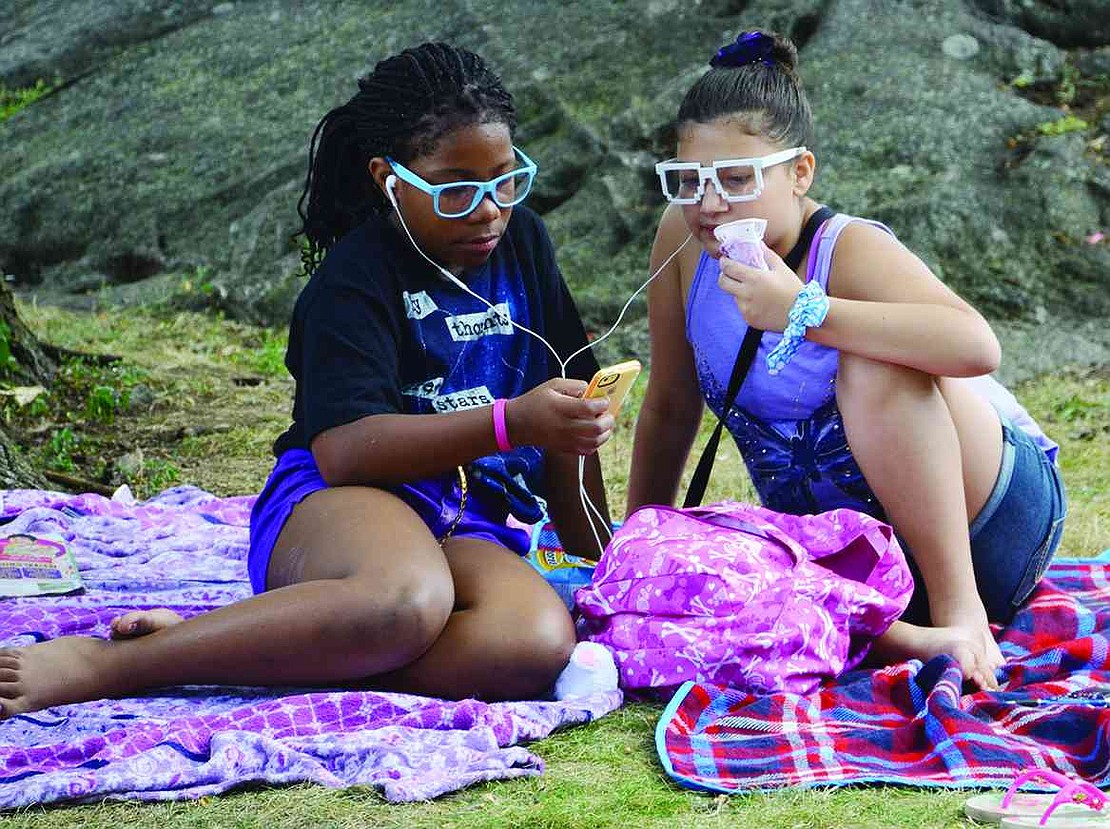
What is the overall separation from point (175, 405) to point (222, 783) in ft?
10.2

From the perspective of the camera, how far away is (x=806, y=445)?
2977mm

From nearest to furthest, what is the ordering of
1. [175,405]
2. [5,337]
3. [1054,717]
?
[1054,717] → [5,337] → [175,405]

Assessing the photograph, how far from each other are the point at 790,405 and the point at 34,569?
170 centimetres

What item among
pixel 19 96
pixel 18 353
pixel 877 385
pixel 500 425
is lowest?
pixel 19 96

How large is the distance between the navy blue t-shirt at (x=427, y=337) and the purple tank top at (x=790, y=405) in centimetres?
28

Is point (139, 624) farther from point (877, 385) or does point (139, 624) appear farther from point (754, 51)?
point (754, 51)

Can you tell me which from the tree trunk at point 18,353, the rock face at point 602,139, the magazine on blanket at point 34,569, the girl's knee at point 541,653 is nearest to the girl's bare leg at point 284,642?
the girl's knee at point 541,653

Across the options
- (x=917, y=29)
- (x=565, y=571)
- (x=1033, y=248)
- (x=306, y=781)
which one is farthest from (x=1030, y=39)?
(x=306, y=781)

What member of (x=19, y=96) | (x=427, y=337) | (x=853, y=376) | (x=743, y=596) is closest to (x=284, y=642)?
(x=427, y=337)

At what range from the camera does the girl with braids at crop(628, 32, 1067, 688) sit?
273 cm

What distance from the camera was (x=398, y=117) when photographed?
2857 mm

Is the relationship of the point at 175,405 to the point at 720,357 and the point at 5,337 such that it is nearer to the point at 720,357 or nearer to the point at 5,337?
the point at 5,337

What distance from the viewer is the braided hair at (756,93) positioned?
2.87 metres

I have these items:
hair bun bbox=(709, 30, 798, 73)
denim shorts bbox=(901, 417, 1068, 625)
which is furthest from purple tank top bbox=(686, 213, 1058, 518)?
hair bun bbox=(709, 30, 798, 73)
